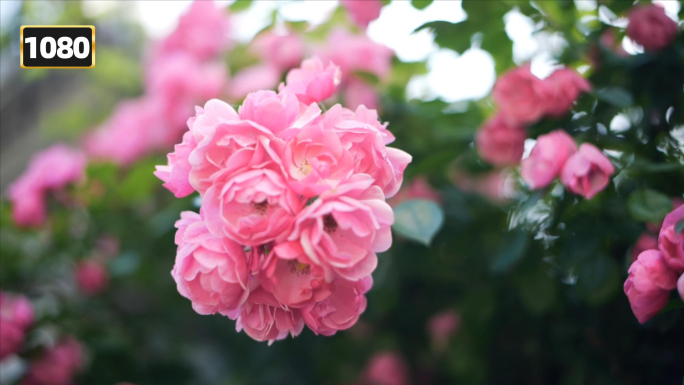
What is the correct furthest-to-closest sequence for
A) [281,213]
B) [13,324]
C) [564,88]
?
[13,324]
[564,88]
[281,213]

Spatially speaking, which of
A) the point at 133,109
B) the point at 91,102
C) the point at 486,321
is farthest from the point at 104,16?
the point at 486,321

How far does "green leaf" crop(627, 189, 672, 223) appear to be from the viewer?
23.9 inches

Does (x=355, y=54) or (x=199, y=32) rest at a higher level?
(x=355, y=54)

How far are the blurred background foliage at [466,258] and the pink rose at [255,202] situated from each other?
0.42 meters

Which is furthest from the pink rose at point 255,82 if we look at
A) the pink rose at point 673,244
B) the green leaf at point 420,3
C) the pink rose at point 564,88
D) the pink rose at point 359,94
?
the pink rose at point 673,244

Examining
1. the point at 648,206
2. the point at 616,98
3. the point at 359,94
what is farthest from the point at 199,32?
the point at 648,206

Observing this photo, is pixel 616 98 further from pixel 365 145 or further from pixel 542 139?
pixel 365 145

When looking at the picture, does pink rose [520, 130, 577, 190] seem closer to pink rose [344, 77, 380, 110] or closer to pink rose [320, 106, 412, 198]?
pink rose [320, 106, 412, 198]

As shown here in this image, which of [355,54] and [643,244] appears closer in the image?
[643,244]

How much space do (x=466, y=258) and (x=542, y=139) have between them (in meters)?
0.41

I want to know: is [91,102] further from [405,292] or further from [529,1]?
[529,1]

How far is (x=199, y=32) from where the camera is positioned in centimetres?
155

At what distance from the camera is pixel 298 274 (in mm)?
468

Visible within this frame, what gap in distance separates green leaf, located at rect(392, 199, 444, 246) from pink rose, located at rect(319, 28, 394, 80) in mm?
503
